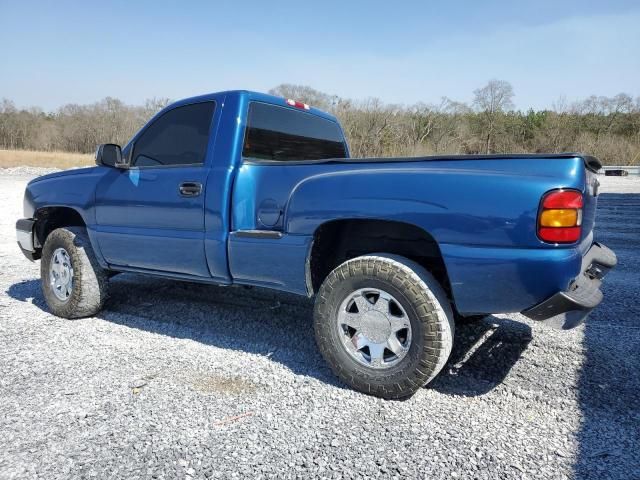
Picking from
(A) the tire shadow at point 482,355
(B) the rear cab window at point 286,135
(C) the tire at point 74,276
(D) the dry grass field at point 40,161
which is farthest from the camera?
(D) the dry grass field at point 40,161

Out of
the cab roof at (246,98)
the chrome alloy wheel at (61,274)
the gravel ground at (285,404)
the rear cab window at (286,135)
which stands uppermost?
the cab roof at (246,98)

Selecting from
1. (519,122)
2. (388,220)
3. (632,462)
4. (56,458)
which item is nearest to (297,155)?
(388,220)

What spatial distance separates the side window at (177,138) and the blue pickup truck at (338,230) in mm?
13

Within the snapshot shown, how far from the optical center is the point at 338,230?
3.31m

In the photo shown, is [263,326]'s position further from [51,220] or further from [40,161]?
[40,161]

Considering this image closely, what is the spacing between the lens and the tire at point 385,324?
107 inches

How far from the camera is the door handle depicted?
139 inches

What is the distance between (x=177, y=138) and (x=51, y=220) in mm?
1940

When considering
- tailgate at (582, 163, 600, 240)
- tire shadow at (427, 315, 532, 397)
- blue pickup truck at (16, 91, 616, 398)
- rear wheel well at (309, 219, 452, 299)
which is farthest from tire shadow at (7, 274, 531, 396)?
tailgate at (582, 163, 600, 240)

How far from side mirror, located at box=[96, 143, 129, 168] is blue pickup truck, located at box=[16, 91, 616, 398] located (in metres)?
0.02

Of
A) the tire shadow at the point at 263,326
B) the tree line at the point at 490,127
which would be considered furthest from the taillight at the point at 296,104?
the tree line at the point at 490,127

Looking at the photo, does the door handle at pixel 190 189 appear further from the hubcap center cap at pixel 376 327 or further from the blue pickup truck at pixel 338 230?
the hubcap center cap at pixel 376 327

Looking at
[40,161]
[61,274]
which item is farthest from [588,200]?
[40,161]

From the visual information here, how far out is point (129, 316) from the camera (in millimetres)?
4547
